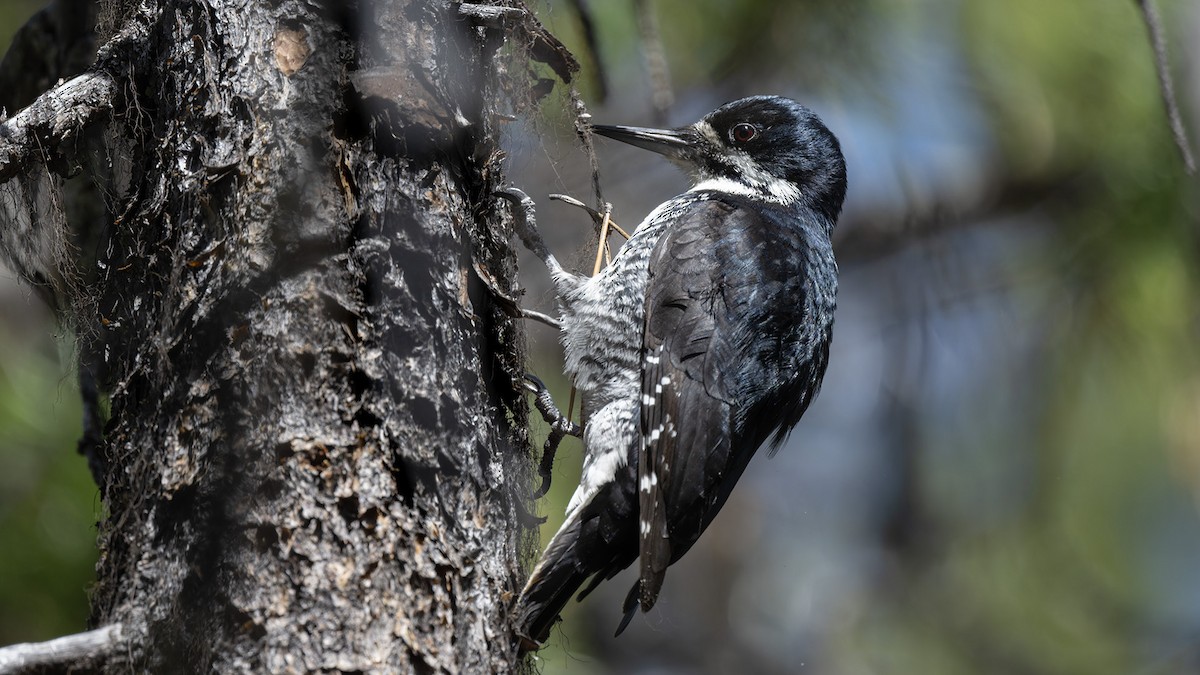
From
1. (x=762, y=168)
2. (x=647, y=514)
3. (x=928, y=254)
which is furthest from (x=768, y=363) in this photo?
(x=928, y=254)

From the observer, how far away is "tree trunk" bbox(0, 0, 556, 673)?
1.57m

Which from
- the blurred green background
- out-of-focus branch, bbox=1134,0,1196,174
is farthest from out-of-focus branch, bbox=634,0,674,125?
the blurred green background

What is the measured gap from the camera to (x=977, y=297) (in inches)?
137

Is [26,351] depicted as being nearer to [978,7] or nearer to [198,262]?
[198,262]

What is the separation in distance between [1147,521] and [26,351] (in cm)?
414

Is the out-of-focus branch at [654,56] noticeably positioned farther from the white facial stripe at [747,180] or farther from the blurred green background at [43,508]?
the blurred green background at [43,508]

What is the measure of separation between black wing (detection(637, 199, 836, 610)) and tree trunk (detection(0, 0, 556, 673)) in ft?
1.67

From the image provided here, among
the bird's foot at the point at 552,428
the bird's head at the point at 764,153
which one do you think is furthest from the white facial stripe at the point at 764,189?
the bird's foot at the point at 552,428

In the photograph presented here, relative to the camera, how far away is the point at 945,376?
3.89m

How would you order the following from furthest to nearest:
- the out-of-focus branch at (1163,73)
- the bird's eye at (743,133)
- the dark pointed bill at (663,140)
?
the bird's eye at (743,133)
the dark pointed bill at (663,140)
the out-of-focus branch at (1163,73)

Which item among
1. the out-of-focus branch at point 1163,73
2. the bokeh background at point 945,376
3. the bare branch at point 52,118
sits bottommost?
the bokeh background at point 945,376

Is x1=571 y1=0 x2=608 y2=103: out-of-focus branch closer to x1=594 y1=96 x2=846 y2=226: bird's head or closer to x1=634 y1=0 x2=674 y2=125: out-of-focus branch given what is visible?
x1=634 y1=0 x2=674 y2=125: out-of-focus branch

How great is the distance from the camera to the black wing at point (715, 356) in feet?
7.77

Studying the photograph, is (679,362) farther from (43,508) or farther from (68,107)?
(43,508)
